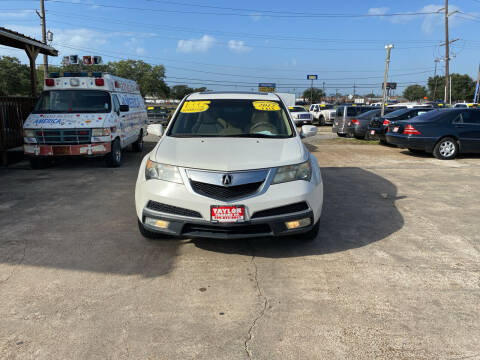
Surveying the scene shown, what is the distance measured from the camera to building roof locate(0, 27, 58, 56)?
9941mm

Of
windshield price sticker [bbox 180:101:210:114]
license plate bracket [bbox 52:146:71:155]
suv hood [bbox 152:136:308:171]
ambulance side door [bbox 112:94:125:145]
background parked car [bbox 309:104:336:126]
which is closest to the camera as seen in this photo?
suv hood [bbox 152:136:308:171]

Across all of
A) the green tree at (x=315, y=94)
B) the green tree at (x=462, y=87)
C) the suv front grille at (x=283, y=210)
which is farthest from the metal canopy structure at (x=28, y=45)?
the green tree at (x=462, y=87)

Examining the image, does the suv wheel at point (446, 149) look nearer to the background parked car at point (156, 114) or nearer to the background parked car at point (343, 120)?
the background parked car at point (343, 120)

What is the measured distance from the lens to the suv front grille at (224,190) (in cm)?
355

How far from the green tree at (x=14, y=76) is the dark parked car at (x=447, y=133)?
199 ft

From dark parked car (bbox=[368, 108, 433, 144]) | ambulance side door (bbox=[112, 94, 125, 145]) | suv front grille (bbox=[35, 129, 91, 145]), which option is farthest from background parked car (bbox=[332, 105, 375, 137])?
suv front grille (bbox=[35, 129, 91, 145])

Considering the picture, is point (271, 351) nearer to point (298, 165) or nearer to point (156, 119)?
point (298, 165)

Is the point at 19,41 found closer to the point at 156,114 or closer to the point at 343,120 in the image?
the point at 343,120

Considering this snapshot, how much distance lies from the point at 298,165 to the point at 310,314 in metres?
1.52

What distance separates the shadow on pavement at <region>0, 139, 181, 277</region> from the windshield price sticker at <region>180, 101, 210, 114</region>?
1.74m

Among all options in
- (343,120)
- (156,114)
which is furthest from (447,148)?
(156,114)

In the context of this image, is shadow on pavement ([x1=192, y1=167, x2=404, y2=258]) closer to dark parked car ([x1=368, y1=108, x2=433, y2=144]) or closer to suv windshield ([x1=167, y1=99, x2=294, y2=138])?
suv windshield ([x1=167, y1=99, x2=294, y2=138])

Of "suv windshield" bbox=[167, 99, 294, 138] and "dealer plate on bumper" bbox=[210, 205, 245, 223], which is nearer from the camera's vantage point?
"dealer plate on bumper" bbox=[210, 205, 245, 223]

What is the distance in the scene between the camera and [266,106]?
5.20 meters
